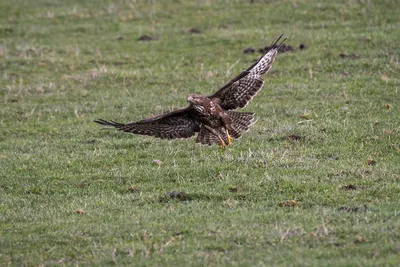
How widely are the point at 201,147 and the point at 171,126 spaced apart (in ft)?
2.28

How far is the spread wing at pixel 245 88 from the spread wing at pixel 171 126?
479 millimetres

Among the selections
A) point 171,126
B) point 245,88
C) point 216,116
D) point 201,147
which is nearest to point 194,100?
point 216,116

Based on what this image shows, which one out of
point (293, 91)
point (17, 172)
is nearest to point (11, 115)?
point (17, 172)

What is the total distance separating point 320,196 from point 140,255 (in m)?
2.55

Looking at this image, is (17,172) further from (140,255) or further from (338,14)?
(338,14)

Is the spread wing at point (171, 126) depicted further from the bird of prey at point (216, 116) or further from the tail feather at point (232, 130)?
the tail feather at point (232, 130)

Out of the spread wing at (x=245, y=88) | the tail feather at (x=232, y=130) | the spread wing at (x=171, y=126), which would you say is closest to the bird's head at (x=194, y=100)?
the spread wing at (x=171, y=126)

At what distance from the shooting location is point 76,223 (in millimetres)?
9148

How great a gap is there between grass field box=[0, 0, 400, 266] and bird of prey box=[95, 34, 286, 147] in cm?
34

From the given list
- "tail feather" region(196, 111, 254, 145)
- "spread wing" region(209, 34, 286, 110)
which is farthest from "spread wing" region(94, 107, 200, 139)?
"spread wing" region(209, 34, 286, 110)

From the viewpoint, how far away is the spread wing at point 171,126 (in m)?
11.6

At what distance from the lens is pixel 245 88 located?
11.9 metres

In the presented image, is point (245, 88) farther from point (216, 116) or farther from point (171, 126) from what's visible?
point (171, 126)

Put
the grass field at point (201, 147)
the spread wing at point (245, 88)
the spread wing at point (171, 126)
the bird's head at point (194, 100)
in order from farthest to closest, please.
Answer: the spread wing at point (245, 88) < the spread wing at point (171, 126) < the bird's head at point (194, 100) < the grass field at point (201, 147)
